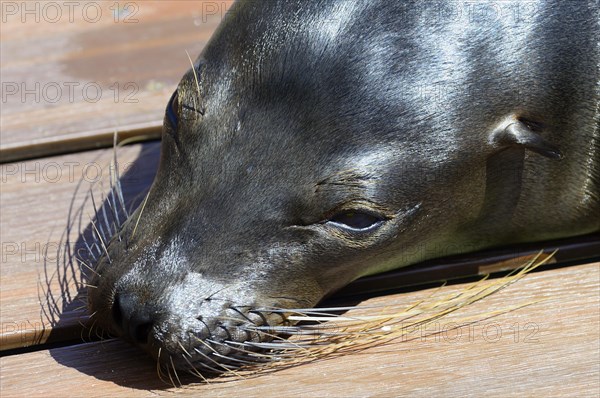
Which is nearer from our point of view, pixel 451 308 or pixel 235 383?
pixel 235 383

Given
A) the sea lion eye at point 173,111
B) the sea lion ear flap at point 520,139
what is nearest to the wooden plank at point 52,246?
the sea lion ear flap at point 520,139

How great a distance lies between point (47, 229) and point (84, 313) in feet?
1.81

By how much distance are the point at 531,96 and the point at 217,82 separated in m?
0.95

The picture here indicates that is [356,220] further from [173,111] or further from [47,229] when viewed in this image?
[47,229]

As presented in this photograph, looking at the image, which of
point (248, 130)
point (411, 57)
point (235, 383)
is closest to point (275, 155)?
point (248, 130)

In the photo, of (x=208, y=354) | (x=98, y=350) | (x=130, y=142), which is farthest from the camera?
(x=130, y=142)

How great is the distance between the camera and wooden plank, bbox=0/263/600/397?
2.80 m

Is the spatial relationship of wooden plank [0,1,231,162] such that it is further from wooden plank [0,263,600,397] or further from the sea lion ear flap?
the sea lion ear flap

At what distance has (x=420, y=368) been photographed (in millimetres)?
2875

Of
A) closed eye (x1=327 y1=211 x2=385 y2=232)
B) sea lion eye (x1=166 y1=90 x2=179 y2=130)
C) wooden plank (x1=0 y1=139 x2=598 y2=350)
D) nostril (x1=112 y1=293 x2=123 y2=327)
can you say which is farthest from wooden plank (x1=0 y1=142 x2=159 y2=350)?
closed eye (x1=327 y1=211 x2=385 y2=232)

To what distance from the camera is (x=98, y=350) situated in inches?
116

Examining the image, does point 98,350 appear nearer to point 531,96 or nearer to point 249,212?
point 249,212

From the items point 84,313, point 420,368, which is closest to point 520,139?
point 420,368

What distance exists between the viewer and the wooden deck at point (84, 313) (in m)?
2.83
